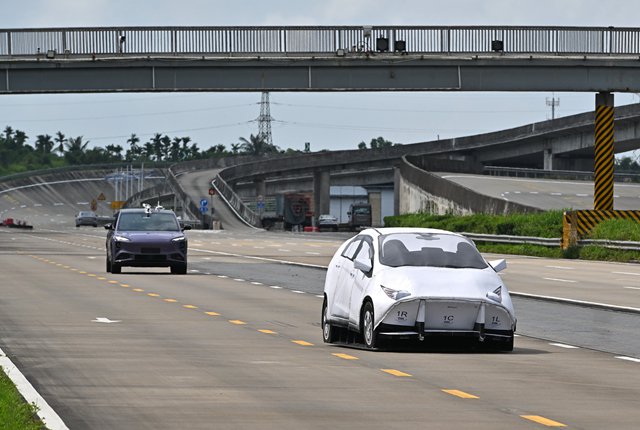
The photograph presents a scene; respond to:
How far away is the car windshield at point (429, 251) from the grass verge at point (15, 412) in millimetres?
6014

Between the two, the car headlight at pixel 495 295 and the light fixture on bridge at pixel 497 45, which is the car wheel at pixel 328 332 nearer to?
the car headlight at pixel 495 295

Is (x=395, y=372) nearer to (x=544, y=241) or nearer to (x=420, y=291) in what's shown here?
(x=420, y=291)

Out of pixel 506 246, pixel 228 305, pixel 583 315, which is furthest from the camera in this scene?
pixel 506 246

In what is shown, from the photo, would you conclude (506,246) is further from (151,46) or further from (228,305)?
(228,305)

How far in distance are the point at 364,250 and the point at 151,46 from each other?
1656 inches

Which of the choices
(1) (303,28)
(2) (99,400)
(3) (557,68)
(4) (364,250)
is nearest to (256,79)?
(1) (303,28)

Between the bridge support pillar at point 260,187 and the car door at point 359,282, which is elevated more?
the bridge support pillar at point 260,187

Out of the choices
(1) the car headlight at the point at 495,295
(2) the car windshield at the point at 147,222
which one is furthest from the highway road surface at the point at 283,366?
(2) the car windshield at the point at 147,222

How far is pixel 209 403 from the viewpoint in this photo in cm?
1235

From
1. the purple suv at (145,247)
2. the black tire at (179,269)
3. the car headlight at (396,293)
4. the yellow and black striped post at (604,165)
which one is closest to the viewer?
the car headlight at (396,293)

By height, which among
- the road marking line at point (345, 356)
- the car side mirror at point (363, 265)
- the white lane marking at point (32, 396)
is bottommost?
the road marking line at point (345, 356)

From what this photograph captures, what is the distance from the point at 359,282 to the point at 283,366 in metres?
2.44

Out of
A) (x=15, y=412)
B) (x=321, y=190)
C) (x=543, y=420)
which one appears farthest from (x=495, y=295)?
(x=321, y=190)

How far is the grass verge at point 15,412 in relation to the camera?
417 inches
